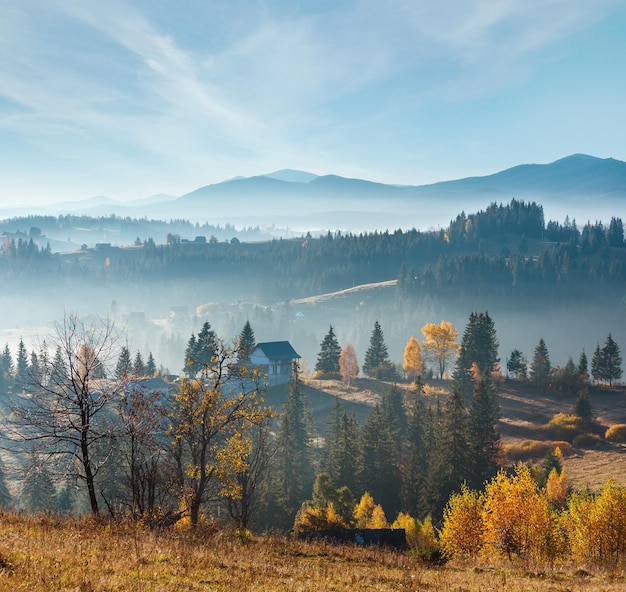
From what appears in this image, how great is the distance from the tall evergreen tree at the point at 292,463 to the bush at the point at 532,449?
26203 mm

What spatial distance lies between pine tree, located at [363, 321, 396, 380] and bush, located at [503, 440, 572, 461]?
39.2 meters

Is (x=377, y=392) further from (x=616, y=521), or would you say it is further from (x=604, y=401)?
(x=616, y=521)

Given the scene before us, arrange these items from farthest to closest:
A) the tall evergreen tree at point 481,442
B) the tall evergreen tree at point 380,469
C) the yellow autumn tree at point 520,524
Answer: the tall evergreen tree at point 380,469 → the tall evergreen tree at point 481,442 → the yellow autumn tree at point 520,524

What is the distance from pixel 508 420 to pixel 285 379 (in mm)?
43929

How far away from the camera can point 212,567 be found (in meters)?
12.5

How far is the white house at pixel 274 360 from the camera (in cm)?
9888

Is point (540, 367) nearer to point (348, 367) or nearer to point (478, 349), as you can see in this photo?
point (478, 349)

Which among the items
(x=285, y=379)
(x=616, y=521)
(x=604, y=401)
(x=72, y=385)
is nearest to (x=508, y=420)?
(x=604, y=401)

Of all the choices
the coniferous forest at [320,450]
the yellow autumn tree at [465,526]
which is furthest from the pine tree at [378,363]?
the yellow autumn tree at [465,526]

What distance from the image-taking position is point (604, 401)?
85.1m

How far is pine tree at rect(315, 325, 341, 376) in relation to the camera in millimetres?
105500

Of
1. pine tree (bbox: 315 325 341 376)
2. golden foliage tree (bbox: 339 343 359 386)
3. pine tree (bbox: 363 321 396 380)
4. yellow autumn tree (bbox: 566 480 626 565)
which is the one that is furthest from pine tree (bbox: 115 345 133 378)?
pine tree (bbox: 363 321 396 380)

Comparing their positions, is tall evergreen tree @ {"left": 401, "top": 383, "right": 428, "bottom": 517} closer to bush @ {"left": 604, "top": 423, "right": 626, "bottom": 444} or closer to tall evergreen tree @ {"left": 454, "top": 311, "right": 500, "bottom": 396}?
bush @ {"left": 604, "top": 423, "right": 626, "bottom": 444}

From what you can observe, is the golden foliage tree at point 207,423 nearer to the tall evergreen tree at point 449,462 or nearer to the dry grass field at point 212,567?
the dry grass field at point 212,567
